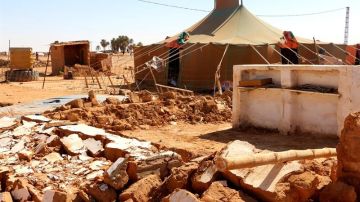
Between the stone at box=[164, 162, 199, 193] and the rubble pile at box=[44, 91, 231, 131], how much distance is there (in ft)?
12.7

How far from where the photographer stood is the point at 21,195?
5277mm

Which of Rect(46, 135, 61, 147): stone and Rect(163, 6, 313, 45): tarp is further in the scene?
Rect(163, 6, 313, 45): tarp

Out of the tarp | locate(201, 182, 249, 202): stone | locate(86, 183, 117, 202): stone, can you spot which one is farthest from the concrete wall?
the tarp

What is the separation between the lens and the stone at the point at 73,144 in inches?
260

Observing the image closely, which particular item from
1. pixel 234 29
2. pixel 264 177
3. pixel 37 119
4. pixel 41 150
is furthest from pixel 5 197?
pixel 234 29

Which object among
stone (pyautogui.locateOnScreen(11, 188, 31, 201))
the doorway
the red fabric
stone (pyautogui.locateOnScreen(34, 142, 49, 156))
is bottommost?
stone (pyautogui.locateOnScreen(11, 188, 31, 201))

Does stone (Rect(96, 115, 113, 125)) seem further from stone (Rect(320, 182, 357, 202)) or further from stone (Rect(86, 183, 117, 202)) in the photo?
stone (Rect(320, 182, 357, 202))

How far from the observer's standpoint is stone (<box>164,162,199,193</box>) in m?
4.13

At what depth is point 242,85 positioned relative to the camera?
770 cm

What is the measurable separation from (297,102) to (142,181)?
3.40 meters

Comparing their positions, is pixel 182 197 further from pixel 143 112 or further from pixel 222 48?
pixel 222 48

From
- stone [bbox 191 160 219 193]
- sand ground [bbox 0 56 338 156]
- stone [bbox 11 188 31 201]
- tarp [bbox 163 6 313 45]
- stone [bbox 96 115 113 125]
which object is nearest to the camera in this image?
stone [bbox 191 160 219 193]

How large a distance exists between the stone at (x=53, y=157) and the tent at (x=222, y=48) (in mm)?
8902

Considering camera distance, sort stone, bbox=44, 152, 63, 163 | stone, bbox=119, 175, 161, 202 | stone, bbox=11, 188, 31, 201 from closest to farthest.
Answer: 1. stone, bbox=119, 175, 161, 202
2. stone, bbox=11, 188, 31, 201
3. stone, bbox=44, 152, 63, 163
